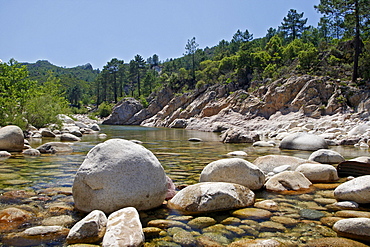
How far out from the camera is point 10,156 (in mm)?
11195

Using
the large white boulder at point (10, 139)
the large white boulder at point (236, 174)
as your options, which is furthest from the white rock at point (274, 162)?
the large white boulder at point (10, 139)

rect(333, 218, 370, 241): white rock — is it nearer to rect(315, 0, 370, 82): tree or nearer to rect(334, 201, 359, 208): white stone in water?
rect(334, 201, 359, 208): white stone in water

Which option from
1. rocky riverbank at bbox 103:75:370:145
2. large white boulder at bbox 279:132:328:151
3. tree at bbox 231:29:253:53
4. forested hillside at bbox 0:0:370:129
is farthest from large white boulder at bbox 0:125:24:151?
tree at bbox 231:29:253:53

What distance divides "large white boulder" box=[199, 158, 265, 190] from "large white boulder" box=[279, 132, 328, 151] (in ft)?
32.4

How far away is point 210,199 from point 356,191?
2899mm

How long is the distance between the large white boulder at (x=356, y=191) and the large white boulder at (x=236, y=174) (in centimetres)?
168

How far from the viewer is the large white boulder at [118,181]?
196 inches

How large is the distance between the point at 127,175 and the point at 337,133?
21481 millimetres

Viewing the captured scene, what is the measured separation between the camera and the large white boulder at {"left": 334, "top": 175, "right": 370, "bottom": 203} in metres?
5.48

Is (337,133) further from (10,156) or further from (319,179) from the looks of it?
(10,156)

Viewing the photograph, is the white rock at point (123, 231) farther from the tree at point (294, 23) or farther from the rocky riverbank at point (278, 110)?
the tree at point (294, 23)

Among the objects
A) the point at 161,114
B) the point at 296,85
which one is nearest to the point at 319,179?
the point at 296,85

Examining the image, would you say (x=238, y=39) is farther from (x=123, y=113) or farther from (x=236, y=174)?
(x=236, y=174)

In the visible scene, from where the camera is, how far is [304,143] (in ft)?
51.5
